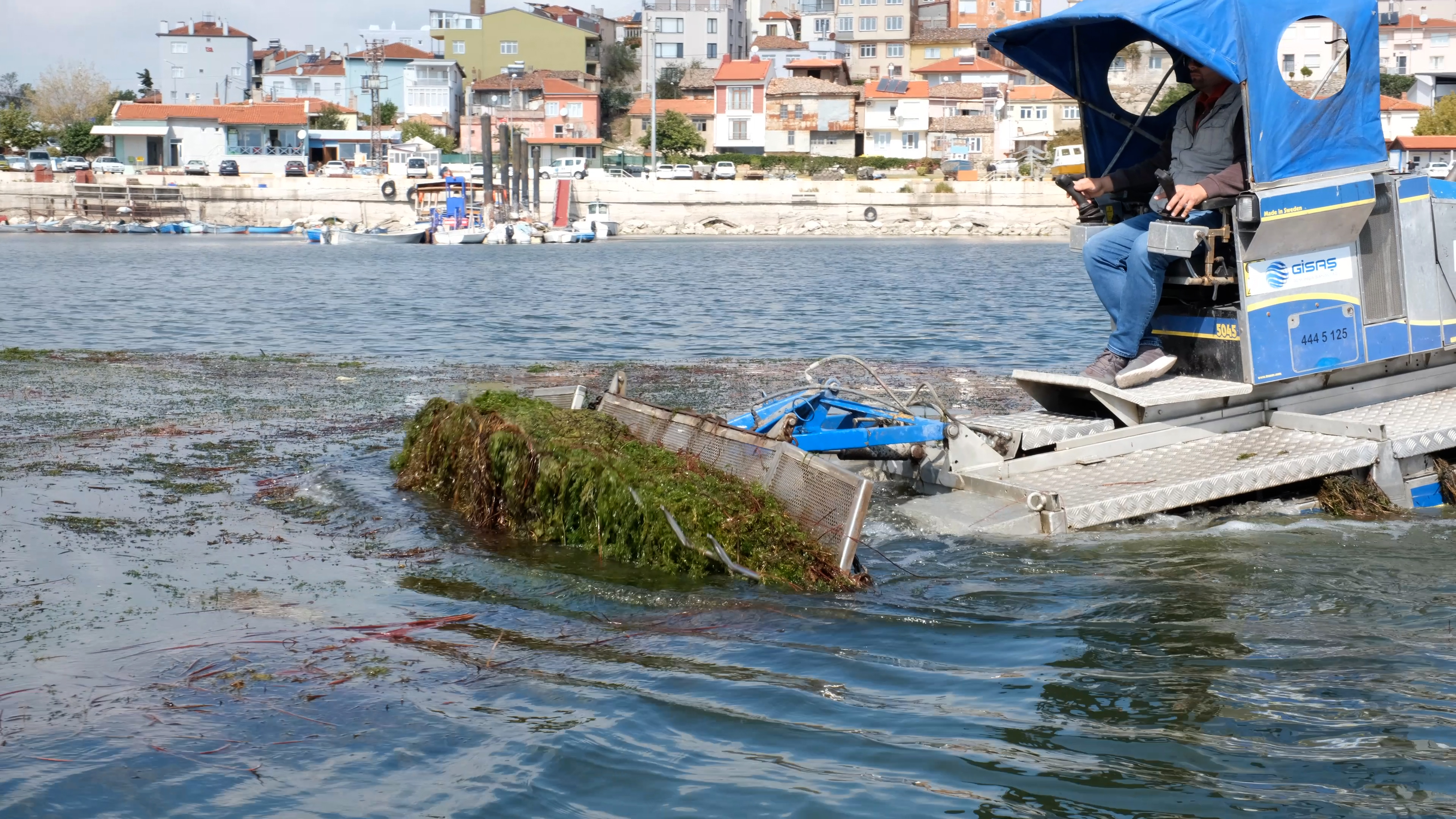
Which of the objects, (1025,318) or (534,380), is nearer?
(534,380)

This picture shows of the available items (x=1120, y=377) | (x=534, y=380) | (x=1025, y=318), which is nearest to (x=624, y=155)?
(x=1025, y=318)

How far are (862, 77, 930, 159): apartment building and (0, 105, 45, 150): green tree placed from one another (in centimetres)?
6923

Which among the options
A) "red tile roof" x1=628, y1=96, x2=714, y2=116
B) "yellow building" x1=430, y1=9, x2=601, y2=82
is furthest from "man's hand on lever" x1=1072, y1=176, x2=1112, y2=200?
"yellow building" x1=430, y1=9, x2=601, y2=82

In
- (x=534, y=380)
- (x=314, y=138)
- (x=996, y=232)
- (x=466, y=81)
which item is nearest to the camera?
(x=534, y=380)

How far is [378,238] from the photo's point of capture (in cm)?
7425

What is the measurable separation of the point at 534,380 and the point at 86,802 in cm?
1247

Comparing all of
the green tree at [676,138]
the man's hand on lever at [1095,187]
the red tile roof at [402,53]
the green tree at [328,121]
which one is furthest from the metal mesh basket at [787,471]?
the red tile roof at [402,53]

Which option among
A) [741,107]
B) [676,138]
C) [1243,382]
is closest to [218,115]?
[676,138]

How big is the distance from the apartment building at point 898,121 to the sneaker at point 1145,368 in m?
103

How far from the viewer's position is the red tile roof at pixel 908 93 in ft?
363

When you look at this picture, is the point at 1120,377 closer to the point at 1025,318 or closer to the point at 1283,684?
the point at 1283,684

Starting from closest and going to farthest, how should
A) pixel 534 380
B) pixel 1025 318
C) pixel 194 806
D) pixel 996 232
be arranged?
pixel 194 806, pixel 534 380, pixel 1025 318, pixel 996 232

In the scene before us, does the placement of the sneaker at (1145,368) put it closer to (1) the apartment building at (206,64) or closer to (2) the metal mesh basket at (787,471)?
(2) the metal mesh basket at (787,471)

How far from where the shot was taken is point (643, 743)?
5574mm
